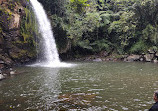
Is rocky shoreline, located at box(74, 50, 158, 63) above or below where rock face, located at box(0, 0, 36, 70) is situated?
below

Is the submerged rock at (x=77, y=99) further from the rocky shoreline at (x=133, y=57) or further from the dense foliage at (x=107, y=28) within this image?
the dense foliage at (x=107, y=28)

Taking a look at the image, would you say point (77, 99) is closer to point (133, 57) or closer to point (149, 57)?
point (149, 57)

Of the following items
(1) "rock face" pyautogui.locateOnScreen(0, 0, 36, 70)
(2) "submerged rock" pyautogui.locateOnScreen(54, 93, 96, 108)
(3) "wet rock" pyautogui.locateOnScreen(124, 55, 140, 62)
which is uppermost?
(1) "rock face" pyautogui.locateOnScreen(0, 0, 36, 70)

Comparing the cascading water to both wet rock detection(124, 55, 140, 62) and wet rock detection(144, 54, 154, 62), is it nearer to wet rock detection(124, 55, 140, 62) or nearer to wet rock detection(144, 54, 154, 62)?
wet rock detection(124, 55, 140, 62)

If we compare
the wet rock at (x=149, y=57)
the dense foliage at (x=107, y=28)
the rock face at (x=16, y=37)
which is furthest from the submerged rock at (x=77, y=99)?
the dense foliage at (x=107, y=28)

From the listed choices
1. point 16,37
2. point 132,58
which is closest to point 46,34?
point 16,37

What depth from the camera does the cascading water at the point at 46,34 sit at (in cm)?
2011

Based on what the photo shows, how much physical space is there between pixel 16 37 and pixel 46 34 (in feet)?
16.8

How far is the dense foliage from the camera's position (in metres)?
21.8

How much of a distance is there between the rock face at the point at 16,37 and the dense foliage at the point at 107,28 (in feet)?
16.2

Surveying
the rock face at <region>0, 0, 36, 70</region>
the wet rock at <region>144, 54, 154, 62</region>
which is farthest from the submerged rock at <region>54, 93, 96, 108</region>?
the wet rock at <region>144, 54, 154, 62</region>

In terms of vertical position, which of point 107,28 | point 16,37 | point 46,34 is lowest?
point 16,37

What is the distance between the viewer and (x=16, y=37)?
1662 cm

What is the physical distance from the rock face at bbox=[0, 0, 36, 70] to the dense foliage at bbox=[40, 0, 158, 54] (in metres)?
4.94
